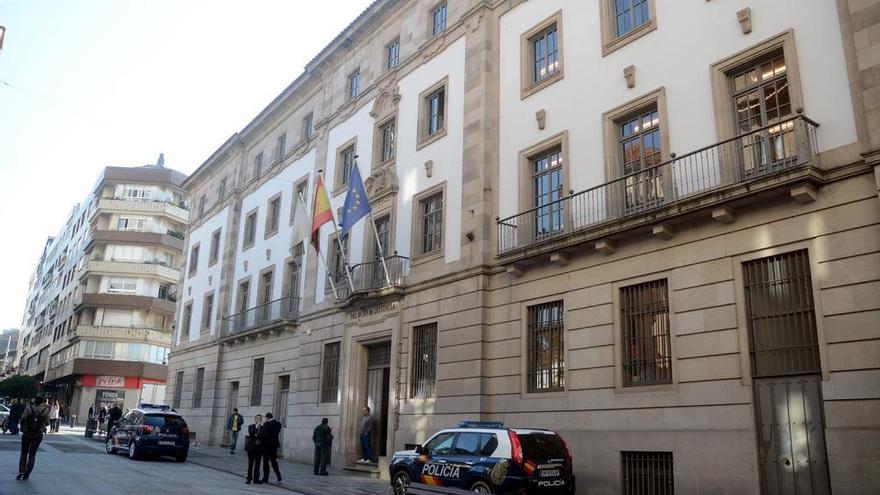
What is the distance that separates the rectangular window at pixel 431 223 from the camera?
69.3 feet

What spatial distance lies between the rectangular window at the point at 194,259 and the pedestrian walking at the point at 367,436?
73.3ft

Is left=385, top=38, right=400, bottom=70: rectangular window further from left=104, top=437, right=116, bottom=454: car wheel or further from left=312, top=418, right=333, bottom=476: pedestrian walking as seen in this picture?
left=104, top=437, right=116, bottom=454: car wheel

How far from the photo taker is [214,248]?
3850cm

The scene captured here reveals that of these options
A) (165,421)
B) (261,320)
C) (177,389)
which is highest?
(261,320)

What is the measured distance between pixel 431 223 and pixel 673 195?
8755 millimetres

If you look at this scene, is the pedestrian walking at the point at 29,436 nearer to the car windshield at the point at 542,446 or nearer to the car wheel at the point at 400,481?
the car wheel at the point at 400,481

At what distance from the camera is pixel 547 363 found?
16812mm

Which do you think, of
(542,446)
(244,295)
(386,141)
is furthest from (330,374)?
(542,446)

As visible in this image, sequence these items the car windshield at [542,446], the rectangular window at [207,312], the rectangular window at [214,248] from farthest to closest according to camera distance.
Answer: the rectangular window at [214,248]
the rectangular window at [207,312]
the car windshield at [542,446]

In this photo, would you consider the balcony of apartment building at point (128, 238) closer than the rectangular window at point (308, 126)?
No

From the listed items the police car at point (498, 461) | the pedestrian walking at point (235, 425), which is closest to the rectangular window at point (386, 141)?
the pedestrian walking at point (235, 425)

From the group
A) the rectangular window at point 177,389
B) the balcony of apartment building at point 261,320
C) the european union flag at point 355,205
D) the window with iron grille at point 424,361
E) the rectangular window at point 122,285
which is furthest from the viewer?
the rectangular window at point 122,285

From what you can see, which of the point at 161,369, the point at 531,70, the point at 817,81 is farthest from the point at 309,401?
the point at 161,369

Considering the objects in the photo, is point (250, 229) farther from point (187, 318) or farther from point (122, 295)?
A: point (122, 295)
